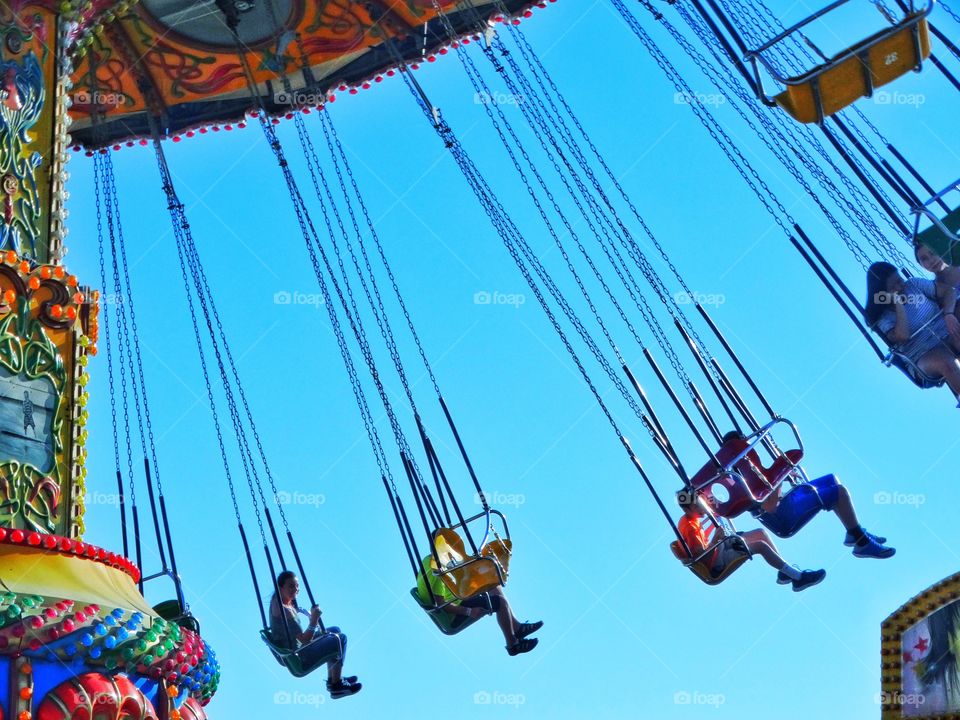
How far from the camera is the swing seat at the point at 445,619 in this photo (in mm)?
10555

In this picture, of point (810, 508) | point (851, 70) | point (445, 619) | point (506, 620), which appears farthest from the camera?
point (506, 620)

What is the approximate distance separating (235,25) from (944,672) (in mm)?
7445

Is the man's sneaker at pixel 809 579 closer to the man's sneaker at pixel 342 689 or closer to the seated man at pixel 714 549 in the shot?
the seated man at pixel 714 549

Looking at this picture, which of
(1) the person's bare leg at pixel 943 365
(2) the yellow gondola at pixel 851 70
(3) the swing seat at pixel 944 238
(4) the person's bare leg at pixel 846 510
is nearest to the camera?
(2) the yellow gondola at pixel 851 70

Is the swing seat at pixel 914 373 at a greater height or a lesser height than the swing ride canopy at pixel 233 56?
lesser

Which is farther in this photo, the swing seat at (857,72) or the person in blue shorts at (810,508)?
the person in blue shorts at (810,508)

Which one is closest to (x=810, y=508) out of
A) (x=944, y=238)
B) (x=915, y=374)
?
(x=915, y=374)

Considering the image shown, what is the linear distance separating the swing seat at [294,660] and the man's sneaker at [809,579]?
11.3ft

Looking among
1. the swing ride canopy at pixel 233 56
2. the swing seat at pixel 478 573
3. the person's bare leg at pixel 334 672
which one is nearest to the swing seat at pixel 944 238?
the swing seat at pixel 478 573

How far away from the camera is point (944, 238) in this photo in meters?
8.84

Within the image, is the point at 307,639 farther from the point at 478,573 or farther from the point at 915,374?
the point at 915,374

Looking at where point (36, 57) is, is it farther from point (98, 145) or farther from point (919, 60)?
point (919, 60)

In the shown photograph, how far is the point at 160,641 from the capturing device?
7316 millimetres

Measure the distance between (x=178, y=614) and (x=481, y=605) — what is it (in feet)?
7.73
